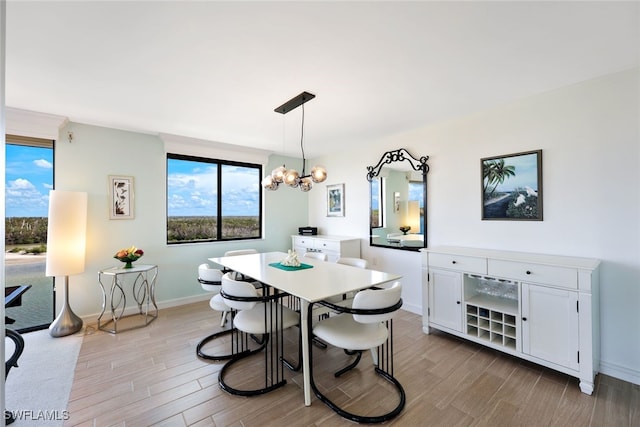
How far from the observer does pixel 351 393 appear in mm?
2029

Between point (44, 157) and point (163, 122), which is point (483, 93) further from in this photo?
point (44, 157)

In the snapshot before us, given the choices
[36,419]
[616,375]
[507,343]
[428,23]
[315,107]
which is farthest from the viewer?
[315,107]

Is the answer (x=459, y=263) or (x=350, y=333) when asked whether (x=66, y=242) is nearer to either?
(x=350, y=333)

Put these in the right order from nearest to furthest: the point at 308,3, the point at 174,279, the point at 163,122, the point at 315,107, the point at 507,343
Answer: the point at 308,3 < the point at 507,343 < the point at 315,107 < the point at 163,122 < the point at 174,279

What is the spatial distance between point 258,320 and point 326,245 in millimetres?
2263

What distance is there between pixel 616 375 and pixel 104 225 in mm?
5468

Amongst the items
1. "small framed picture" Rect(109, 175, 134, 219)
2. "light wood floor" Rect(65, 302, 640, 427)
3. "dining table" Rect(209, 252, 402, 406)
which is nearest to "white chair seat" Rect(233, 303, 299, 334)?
"dining table" Rect(209, 252, 402, 406)

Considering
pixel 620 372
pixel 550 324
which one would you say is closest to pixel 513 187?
pixel 550 324

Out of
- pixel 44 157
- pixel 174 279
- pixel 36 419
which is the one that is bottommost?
pixel 36 419

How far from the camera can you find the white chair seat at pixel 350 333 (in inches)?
72.9

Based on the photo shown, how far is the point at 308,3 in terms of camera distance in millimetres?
1472

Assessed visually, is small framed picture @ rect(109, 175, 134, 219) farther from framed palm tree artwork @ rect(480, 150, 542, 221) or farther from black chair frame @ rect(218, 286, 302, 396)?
framed palm tree artwork @ rect(480, 150, 542, 221)

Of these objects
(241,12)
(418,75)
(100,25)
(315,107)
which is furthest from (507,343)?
(100,25)

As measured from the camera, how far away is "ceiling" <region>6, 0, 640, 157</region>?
1.54 m
